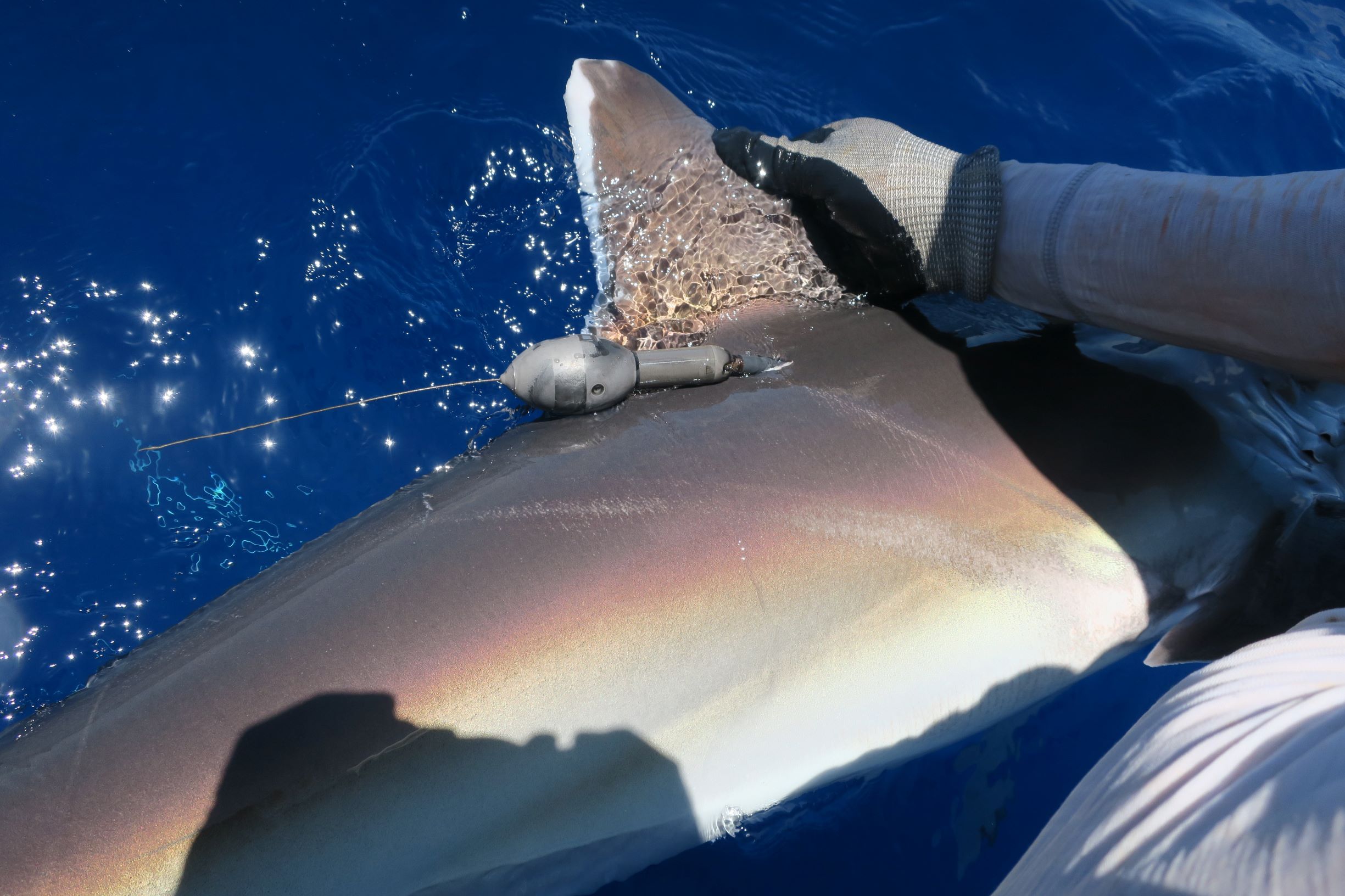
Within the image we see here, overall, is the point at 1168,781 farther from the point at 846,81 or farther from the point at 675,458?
the point at 846,81

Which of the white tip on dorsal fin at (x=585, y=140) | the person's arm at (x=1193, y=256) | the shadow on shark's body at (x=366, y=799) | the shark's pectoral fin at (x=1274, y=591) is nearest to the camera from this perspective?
the shadow on shark's body at (x=366, y=799)

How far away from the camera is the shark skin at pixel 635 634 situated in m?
1.69

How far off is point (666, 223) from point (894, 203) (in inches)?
31.3

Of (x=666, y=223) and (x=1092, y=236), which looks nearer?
(x=1092, y=236)

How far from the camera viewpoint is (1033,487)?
2.41 meters

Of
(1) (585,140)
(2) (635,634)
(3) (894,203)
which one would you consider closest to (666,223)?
(1) (585,140)

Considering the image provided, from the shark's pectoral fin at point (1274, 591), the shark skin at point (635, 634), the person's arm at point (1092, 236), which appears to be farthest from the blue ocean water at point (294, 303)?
the person's arm at point (1092, 236)

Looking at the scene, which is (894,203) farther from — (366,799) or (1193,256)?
(366,799)

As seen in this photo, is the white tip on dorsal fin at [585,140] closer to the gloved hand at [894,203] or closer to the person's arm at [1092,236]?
the person's arm at [1092,236]

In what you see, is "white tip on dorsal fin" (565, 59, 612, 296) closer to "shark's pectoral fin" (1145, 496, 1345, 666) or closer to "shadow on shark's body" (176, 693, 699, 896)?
"shadow on shark's body" (176, 693, 699, 896)

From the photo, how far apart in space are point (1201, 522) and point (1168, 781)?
1.70 metres

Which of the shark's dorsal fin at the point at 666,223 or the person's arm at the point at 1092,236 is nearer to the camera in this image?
the person's arm at the point at 1092,236

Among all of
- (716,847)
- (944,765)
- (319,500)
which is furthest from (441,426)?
(944,765)

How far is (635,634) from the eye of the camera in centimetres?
198
